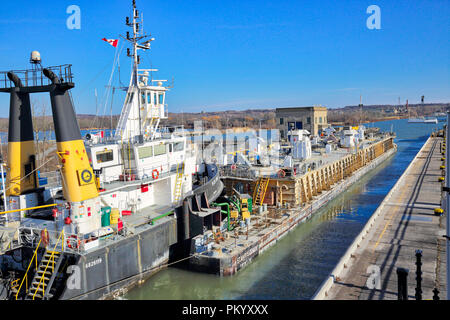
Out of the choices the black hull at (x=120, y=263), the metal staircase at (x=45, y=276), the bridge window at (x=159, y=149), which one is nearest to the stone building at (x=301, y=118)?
the bridge window at (x=159, y=149)

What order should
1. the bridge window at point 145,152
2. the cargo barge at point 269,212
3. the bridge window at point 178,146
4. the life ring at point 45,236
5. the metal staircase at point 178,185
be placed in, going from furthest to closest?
the bridge window at point 178,146, the metal staircase at point 178,185, the bridge window at point 145,152, the cargo barge at point 269,212, the life ring at point 45,236

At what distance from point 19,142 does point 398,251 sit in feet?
59.7

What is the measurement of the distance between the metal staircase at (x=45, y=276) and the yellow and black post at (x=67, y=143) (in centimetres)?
230

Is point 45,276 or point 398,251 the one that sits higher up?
point 45,276

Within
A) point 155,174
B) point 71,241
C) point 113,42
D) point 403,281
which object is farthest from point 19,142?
point 403,281

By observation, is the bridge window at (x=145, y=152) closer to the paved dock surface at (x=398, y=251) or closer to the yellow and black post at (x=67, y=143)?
the yellow and black post at (x=67, y=143)

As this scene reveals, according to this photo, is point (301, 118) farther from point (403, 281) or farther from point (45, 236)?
point (403, 281)

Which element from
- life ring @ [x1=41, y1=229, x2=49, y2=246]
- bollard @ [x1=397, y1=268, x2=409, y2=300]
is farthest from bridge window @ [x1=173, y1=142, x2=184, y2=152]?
bollard @ [x1=397, y1=268, x2=409, y2=300]

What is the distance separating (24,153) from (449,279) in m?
16.9

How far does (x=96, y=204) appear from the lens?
14859mm

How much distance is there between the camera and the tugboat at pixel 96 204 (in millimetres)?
13961

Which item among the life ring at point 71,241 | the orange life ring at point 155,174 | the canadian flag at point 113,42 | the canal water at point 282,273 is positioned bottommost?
the canal water at point 282,273
